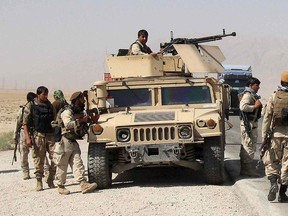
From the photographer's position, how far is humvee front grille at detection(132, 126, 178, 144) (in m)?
8.99

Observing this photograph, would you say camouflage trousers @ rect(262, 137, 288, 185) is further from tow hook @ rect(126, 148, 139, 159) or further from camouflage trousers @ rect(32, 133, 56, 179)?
camouflage trousers @ rect(32, 133, 56, 179)

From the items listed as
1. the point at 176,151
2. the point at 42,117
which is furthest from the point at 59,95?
the point at 176,151

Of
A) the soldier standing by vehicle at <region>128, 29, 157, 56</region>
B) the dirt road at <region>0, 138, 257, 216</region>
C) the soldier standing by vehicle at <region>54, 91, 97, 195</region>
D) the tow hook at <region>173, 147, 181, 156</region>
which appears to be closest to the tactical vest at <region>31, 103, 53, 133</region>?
the soldier standing by vehicle at <region>54, 91, 97, 195</region>

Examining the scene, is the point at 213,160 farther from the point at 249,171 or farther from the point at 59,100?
the point at 59,100

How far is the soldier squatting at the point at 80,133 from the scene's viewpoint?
25.1 ft

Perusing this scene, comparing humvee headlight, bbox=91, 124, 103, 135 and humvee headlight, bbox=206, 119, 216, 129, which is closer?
humvee headlight, bbox=206, 119, 216, 129

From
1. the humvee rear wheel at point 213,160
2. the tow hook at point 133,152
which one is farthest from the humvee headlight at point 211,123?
the tow hook at point 133,152

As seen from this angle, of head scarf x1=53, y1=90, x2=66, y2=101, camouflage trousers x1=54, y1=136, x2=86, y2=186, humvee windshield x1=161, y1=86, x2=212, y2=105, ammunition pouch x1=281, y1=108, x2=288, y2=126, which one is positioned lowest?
camouflage trousers x1=54, y1=136, x2=86, y2=186

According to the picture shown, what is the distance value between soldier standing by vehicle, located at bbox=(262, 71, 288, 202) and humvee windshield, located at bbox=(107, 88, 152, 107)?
10.1 ft

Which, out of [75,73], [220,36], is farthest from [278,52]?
[220,36]

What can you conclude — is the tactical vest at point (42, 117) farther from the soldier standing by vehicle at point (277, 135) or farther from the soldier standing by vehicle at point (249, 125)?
the soldier standing by vehicle at point (277, 135)

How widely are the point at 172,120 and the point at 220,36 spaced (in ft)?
16.0

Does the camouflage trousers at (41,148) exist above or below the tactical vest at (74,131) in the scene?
below

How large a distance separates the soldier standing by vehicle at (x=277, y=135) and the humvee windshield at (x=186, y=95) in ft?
8.76
